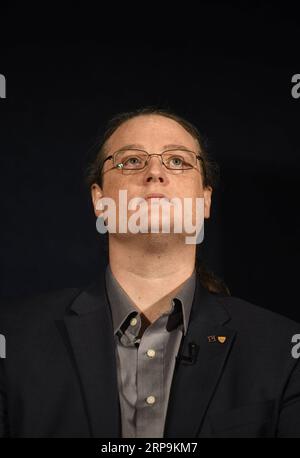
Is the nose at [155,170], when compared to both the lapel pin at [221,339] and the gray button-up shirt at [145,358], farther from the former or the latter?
the lapel pin at [221,339]

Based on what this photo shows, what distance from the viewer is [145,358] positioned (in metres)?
1.34

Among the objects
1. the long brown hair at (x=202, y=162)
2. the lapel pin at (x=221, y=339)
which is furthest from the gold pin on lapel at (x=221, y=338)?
the long brown hair at (x=202, y=162)

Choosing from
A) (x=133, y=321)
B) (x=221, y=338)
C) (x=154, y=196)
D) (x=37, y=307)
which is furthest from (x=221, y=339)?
(x=37, y=307)

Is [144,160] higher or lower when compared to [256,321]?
higher

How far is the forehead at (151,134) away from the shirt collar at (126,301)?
1.18 ft

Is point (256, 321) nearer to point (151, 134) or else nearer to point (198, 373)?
point (198, 373)

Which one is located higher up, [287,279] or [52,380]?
[287,279]

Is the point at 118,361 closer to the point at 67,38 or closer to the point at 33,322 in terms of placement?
the point at 33,322

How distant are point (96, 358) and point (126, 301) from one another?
0.57ft

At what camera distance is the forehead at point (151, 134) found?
1.52 metres

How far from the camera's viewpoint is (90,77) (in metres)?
1.96

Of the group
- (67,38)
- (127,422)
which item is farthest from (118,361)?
(67,38)

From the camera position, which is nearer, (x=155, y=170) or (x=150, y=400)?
(x=150, y=400)

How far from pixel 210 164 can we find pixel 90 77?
0.54 m
